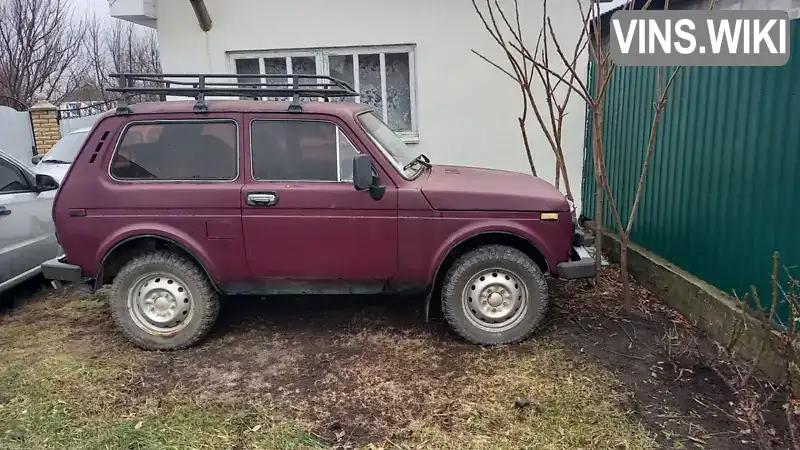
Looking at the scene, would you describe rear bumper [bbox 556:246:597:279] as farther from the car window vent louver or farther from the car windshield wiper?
the car window vent louver

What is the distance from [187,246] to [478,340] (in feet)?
7.52

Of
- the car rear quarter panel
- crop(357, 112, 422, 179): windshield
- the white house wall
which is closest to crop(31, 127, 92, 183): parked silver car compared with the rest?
the white house wall

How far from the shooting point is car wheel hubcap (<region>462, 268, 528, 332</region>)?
4.14m

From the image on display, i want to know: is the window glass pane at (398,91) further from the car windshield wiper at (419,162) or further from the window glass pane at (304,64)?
the car windshield wiper at (419,162)

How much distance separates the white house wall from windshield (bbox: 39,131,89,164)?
7.94ft

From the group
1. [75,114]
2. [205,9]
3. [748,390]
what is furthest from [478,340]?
[75,114]

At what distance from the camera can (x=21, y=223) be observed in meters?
5.34

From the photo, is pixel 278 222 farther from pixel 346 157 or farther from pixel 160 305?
pixel 160 305

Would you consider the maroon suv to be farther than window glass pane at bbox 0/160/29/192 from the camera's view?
No

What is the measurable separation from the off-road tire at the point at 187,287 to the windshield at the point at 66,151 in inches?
198

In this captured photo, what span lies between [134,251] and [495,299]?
9.29ft

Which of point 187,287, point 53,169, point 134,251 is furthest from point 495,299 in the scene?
point 53,169

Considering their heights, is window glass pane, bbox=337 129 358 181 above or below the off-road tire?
above

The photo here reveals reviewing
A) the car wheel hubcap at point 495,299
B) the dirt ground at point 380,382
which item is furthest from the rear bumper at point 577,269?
the dirt ground at point 380,382
